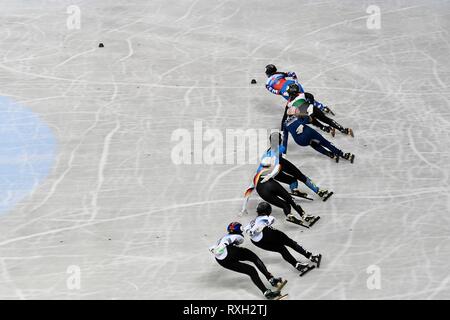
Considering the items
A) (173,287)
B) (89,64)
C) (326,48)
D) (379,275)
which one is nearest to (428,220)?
(379,275)

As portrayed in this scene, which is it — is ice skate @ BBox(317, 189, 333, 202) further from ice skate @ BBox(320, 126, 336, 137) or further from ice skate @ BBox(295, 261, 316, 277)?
ice skate @ BBox(320, 126, 336, 137)

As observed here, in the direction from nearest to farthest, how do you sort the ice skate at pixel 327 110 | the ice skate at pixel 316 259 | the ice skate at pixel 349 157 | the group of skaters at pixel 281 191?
1. the group of skaters at pixel 281 191
2. the ice skate at pixel 316 259
3. the ice skate at pixel 349 157
4. the ice skate at pixel 327 110

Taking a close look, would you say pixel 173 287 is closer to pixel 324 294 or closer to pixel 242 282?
pixel 242 282

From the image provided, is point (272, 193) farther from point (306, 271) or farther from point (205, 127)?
point (205, 127)

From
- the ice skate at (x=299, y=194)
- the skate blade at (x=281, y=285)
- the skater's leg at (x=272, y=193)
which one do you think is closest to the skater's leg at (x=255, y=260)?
the skate blade at (x=281, y=285)

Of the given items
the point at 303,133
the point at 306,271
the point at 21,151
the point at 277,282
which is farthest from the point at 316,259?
the point at 21,151

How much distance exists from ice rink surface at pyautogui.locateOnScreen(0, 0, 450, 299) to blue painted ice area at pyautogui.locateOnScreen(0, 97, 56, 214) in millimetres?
180

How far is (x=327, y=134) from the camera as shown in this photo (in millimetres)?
15609

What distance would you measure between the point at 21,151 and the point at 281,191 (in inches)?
195

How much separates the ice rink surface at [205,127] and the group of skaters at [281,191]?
22 cm

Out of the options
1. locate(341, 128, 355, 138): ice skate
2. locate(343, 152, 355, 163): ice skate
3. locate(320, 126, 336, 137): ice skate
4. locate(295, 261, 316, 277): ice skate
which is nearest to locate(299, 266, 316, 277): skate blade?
locate(295, 261, 316, 277): ice skate

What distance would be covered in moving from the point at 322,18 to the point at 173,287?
1097cm

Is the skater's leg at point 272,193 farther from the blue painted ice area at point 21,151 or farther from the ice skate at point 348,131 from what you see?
the blue painted ice area at point 21,151

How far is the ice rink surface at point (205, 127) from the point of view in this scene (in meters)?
11.7
